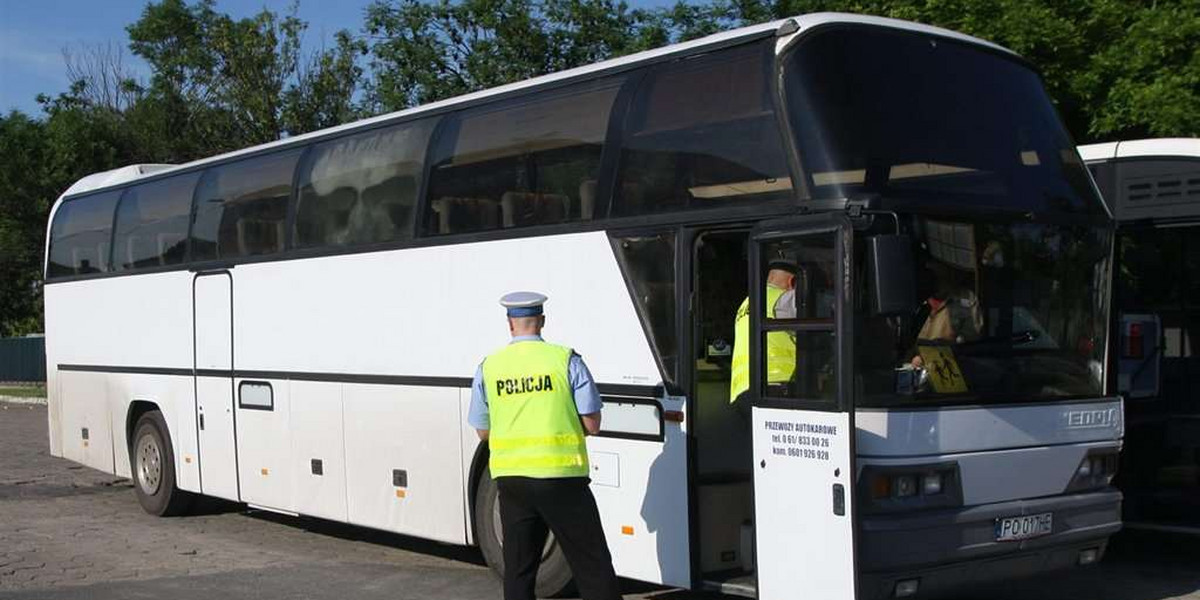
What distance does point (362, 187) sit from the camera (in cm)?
1067

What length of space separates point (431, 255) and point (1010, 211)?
425cm

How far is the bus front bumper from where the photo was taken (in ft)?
22.1

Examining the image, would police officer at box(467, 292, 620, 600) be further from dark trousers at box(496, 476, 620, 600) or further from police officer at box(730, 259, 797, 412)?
police officer at box(730, 259, 797, 412)

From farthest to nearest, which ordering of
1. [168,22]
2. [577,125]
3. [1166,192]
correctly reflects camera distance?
[168,22] → [1166,192] → [577,125]

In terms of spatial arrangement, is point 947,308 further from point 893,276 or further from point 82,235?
point 82,235

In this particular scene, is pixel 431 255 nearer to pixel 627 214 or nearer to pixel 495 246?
pixel 495 246

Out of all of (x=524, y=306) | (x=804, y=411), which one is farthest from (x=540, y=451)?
(x=804, y=411)

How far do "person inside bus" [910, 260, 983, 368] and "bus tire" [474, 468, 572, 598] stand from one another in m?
2.92

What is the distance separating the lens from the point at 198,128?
105 ft

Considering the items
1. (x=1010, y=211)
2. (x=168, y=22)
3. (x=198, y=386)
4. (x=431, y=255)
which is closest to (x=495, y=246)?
(x=431, y=255)

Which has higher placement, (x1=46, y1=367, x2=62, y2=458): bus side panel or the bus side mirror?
the bus side mirror

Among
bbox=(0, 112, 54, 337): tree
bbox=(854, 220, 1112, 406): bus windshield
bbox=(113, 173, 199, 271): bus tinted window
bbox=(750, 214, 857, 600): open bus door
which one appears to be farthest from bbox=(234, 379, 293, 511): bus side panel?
bbox=(0, 112, 54, 337): tree

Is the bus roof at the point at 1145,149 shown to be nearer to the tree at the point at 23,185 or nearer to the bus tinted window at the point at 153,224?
the bus tinted window at the point at 153,224

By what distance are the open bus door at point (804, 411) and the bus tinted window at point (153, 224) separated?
7735mm
